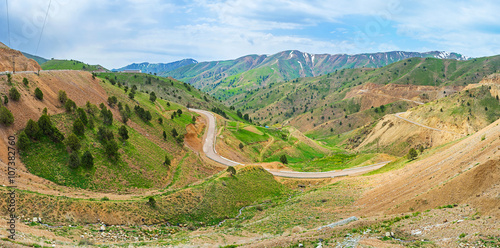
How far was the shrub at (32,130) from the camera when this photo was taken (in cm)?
4556

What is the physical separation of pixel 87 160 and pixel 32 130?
30.1ft

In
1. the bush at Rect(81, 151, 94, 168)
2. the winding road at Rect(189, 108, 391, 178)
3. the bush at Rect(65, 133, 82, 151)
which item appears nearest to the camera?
the bush at Rect(81, 151, 94, 168)

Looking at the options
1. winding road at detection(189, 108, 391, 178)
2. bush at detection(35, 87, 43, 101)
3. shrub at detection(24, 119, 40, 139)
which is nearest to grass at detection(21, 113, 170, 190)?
shrub at detection(24, 119, 40, 139)

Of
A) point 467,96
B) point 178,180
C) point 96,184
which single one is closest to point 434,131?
point 467,96

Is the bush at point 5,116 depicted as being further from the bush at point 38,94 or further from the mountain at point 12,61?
the mountain at point 12,61

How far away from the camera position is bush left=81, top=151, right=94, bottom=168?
46.7 meters

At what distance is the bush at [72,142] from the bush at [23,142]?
Answer: 5.05m

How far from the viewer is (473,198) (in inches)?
1030

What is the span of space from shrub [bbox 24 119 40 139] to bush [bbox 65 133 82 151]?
4228 mm

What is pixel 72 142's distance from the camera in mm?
47719

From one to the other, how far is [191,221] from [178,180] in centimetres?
2034

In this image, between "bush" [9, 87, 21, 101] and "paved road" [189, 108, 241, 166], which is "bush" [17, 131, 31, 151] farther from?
"paved road" [189, 108, 241, 166]

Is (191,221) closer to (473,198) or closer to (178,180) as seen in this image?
(178,180)

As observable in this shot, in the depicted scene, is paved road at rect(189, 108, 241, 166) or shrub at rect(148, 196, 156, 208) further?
paved road at rect(189, 108, 241, 166)
